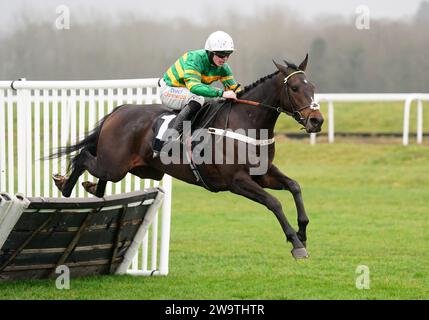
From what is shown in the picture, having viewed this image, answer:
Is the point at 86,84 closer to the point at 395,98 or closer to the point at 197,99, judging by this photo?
the point at 197,99

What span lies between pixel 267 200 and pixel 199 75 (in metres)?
1.28

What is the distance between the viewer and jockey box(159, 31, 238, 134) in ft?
26.2

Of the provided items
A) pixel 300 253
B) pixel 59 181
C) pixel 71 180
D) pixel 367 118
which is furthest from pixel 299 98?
pixel 367 118

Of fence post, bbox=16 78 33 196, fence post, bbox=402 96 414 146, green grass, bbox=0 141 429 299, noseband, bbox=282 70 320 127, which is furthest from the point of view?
fence post, bbox=402 96 414 146

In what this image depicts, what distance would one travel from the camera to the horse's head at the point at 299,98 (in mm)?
7422

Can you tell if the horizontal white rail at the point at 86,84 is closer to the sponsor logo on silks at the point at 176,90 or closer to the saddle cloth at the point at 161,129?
the sponsor logo on silks at the point at 176,90

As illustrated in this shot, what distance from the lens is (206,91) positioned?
7969 mm

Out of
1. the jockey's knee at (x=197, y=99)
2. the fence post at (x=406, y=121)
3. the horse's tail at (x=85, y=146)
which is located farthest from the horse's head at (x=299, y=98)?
the fence post at (x=406, y=121)

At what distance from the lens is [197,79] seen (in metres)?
8.10

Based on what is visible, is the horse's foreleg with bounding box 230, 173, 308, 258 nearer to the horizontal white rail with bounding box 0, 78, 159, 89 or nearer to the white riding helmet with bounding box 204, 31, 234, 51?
the white riding helmet with bounding box 204, 31, 234, 51

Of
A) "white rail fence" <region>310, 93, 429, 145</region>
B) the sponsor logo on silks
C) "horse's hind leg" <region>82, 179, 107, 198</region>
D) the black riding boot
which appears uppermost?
the sponsor logo on silks

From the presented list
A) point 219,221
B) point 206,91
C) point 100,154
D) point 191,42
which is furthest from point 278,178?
point 191,42

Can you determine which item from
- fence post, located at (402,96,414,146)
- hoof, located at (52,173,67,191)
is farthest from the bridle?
fence post, located at (402,96,414,146)
